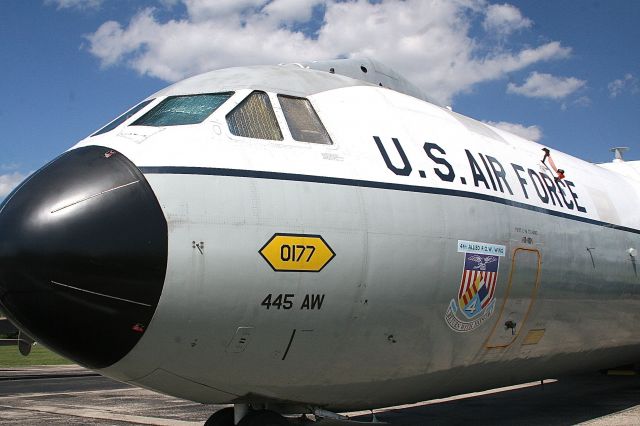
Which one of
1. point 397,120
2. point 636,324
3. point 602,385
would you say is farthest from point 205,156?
point 602,385

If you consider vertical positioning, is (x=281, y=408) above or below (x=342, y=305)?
below

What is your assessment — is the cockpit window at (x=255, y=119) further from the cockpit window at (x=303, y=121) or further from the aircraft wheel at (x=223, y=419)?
the aircraft wheel at (x=223, y=419)

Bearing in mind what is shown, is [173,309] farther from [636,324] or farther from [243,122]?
[636,324]

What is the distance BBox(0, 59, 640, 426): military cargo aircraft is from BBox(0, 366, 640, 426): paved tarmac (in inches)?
128

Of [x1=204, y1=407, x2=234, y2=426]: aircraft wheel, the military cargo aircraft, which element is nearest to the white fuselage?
the military cargo aircraft

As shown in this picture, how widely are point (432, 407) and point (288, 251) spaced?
767 cm

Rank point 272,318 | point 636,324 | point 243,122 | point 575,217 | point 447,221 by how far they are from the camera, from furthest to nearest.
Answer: point 636,324, point 575,217, point 447,221, point 243,122, point 272,318

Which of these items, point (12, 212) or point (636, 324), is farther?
point (636, 324)

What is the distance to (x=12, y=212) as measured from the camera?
502cm

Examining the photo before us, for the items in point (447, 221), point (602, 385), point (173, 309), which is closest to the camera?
point (173, 309)

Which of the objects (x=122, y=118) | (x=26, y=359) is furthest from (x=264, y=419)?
(x=26, y=359)

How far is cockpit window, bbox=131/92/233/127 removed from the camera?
5859mm

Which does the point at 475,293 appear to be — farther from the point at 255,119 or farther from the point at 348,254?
the point at 255,119

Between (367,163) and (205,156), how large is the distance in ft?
4.94
